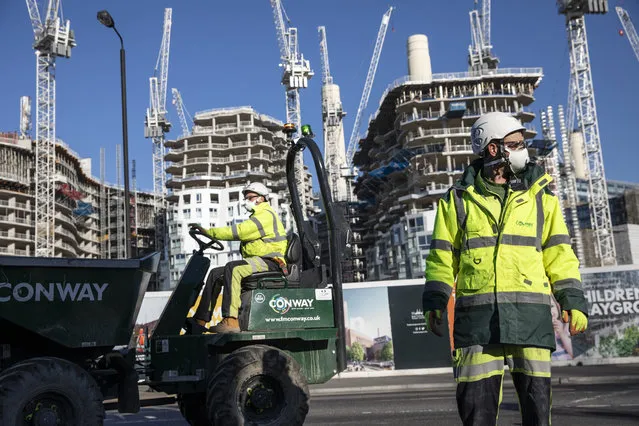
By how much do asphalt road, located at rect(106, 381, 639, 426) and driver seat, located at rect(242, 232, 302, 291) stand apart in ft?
6.28

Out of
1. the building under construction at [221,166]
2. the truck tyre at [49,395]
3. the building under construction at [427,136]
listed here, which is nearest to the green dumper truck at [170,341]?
the truck tyre at [49,395]

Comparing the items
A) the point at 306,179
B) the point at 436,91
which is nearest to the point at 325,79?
the point at 306,179

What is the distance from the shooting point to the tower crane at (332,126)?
454ft

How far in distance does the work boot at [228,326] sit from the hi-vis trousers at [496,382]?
3641 millimetres

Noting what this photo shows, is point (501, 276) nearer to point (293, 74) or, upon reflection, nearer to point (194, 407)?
point (194, 407)

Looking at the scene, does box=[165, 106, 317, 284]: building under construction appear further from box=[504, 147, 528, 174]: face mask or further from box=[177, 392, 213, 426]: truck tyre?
box=[504, 147, 528, 174]: face mask

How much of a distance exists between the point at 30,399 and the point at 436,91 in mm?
99120

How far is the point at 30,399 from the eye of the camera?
5641 millimetres

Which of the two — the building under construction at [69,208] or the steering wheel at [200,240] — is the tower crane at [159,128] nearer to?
the building under construction at [69,208]

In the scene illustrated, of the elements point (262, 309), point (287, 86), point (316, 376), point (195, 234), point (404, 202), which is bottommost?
point (316, 376)

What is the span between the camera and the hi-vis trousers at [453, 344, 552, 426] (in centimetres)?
381

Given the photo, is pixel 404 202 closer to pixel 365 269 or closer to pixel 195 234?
pixel 365 269

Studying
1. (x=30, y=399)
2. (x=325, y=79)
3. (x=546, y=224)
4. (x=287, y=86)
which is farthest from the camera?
(x=325, y=79)

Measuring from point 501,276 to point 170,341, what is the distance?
13.9ft
